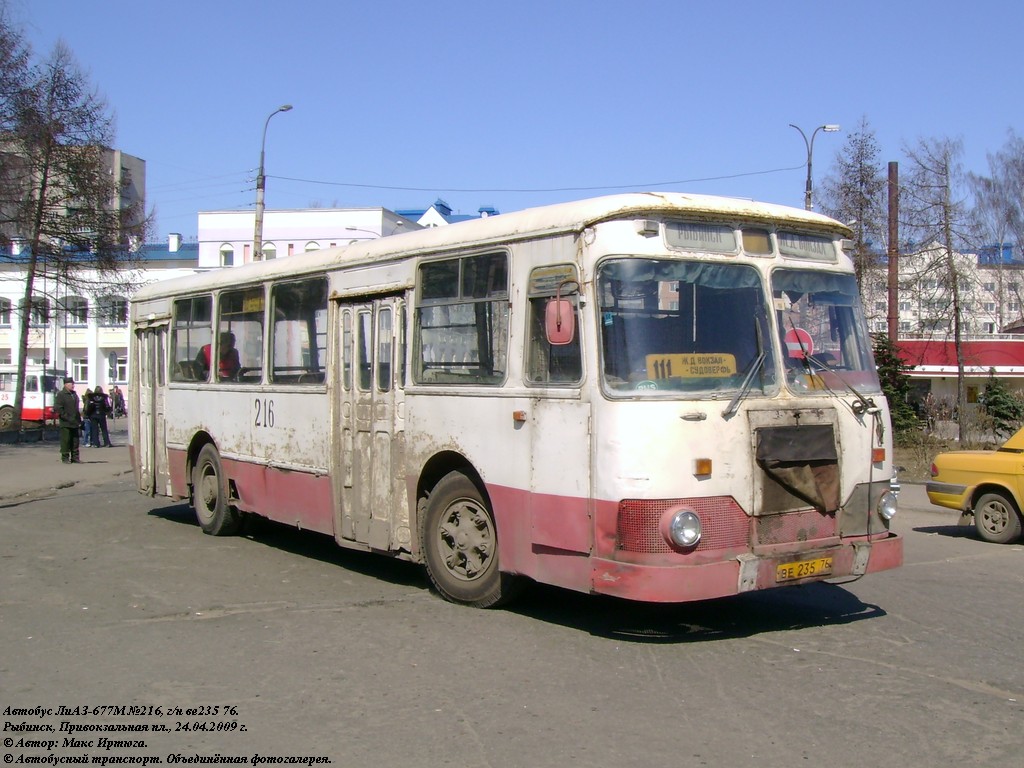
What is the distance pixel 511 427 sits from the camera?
7.75 metres

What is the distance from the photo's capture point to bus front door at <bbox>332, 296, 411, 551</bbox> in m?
9.07

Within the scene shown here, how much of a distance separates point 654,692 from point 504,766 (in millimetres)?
1411

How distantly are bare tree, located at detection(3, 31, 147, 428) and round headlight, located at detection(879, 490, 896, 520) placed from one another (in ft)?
89.7

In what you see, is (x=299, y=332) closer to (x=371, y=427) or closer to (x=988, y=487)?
(x=371, y=427)

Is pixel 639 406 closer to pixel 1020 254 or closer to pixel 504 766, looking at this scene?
pixel 504 766

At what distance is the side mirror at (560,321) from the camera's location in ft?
23.5

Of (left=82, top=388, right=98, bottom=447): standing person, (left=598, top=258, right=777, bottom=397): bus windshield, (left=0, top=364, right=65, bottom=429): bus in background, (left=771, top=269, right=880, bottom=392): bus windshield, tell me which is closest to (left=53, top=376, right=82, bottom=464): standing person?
(left=82, top=388, right=98, bottom=447): standing person

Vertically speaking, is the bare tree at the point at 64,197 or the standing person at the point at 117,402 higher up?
the bare tree at the point at 64,197

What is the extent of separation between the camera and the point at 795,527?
24.1 feet

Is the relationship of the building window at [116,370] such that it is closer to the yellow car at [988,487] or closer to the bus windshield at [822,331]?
the yellow car at [988,487]

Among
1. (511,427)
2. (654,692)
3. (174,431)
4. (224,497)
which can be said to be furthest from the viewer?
(174,431)

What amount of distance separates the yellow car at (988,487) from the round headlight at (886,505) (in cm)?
580

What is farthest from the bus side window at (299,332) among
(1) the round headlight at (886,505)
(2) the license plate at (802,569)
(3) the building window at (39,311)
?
(3) the building window at (39,311)

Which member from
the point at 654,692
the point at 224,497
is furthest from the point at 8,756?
the point at 224,497
